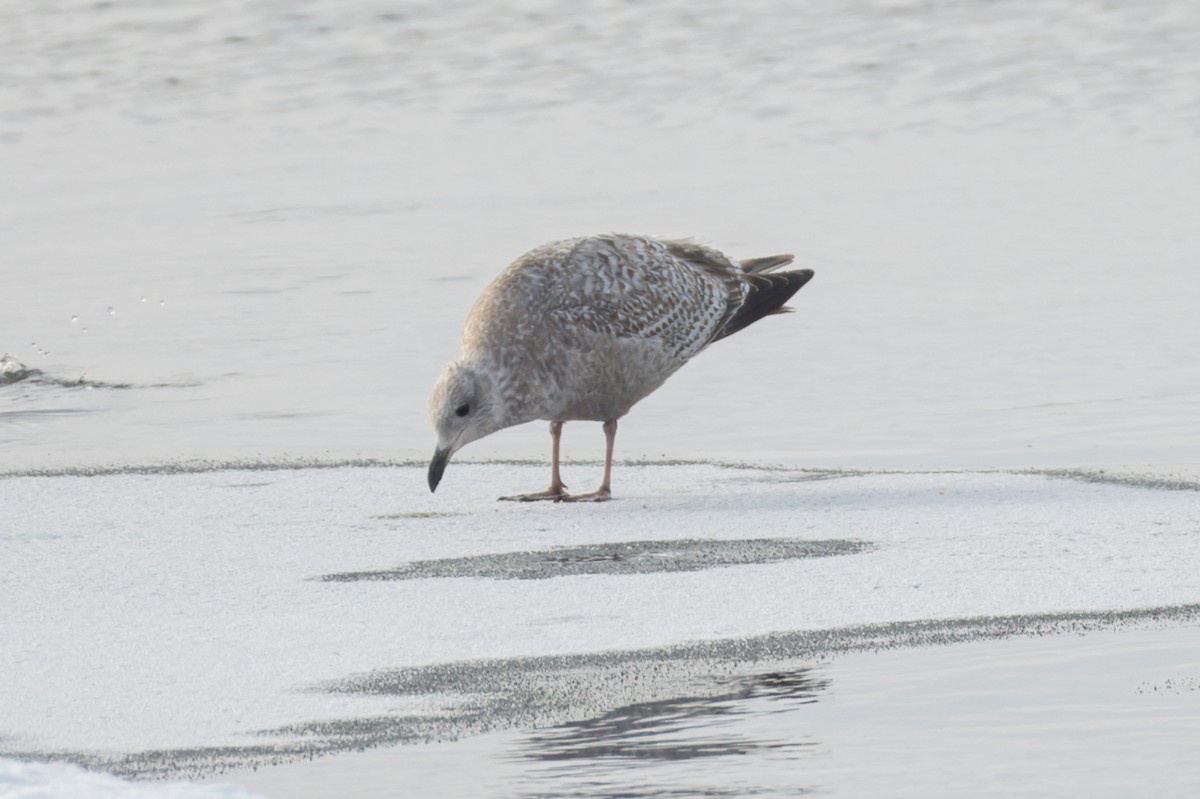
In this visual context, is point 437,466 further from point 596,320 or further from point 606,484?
point 596,320

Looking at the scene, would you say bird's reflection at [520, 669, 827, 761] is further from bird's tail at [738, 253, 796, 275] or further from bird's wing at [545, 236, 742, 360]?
bird's tail at [738, 253, 796, 275]

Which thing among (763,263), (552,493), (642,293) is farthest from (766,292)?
(552,493)

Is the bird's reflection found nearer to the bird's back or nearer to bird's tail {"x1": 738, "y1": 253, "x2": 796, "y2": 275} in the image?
the bird's back

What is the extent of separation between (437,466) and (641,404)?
234 cm

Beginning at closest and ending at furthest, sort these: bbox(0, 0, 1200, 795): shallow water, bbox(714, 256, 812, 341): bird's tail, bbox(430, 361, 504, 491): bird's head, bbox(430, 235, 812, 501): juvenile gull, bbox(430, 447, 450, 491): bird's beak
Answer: bbox(0, 0, 1200, 795): shallow water < bbox(430, 447, 450, 491): bird's beak < bbox(430, 361, 504, 491): bird's head < bbox(430, 235, 812, 501): juvenile gull < bbox(714, 256, 812, 341): bird's tail

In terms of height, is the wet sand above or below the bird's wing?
below

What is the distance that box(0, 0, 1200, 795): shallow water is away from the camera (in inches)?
208

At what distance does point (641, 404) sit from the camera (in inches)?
384

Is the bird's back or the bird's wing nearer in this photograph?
the bird's back

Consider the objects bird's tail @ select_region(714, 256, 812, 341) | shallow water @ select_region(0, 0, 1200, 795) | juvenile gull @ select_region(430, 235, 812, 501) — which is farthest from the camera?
bird's tail @ select_region(714, 256, 812, 341)

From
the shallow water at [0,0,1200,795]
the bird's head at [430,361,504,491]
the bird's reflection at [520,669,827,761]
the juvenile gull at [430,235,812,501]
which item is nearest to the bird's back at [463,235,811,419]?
the juvenile gull at [430,235,812,501]

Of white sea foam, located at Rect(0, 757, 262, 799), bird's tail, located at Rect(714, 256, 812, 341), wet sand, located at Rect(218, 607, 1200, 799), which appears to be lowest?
wet sand, located at Rect(218, 607, 1200, 799)

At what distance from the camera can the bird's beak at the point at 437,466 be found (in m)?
7.51

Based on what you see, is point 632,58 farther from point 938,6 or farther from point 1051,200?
point 1051,200
